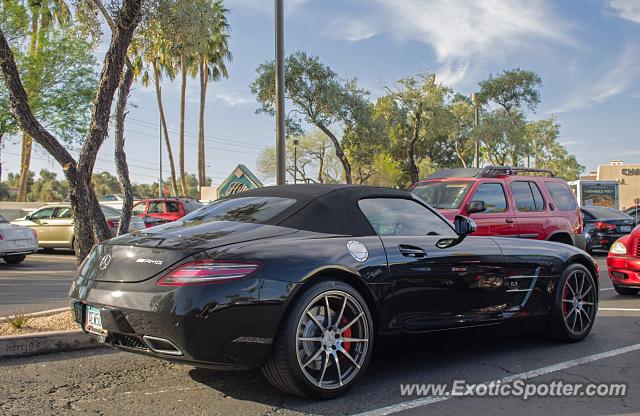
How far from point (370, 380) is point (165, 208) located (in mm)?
15925

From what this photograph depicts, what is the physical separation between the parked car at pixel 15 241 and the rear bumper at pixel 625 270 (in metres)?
11.7

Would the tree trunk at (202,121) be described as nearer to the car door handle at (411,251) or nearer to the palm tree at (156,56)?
the palm tree at (156,56)

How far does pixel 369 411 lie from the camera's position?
370 cm

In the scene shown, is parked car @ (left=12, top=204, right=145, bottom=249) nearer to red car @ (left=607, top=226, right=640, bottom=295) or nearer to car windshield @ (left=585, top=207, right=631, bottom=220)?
red car @ (left=607, top=226, right=640, bottom=295)

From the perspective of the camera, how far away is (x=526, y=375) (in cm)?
454

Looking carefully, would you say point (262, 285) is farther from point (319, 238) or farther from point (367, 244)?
point (367, 244)

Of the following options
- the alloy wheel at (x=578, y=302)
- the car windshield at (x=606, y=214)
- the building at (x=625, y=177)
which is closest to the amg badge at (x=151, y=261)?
the alloy wheel at (x=578, y=302)

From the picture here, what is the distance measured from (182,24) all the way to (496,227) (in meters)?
5.43

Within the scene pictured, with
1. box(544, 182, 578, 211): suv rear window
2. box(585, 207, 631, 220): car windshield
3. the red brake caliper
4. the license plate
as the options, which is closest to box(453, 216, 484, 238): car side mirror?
the red brake caliper

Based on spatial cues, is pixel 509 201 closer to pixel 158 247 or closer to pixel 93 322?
pixel 158 247

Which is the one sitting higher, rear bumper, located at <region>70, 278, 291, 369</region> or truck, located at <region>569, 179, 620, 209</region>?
truck, located at <region>569, 179, 620, 209</region>

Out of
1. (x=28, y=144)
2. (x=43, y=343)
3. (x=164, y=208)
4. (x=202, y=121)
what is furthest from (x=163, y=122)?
(x=43, y=343)

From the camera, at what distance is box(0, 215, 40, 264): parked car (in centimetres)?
1297

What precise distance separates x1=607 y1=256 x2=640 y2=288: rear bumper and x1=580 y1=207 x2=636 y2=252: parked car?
8595mm
